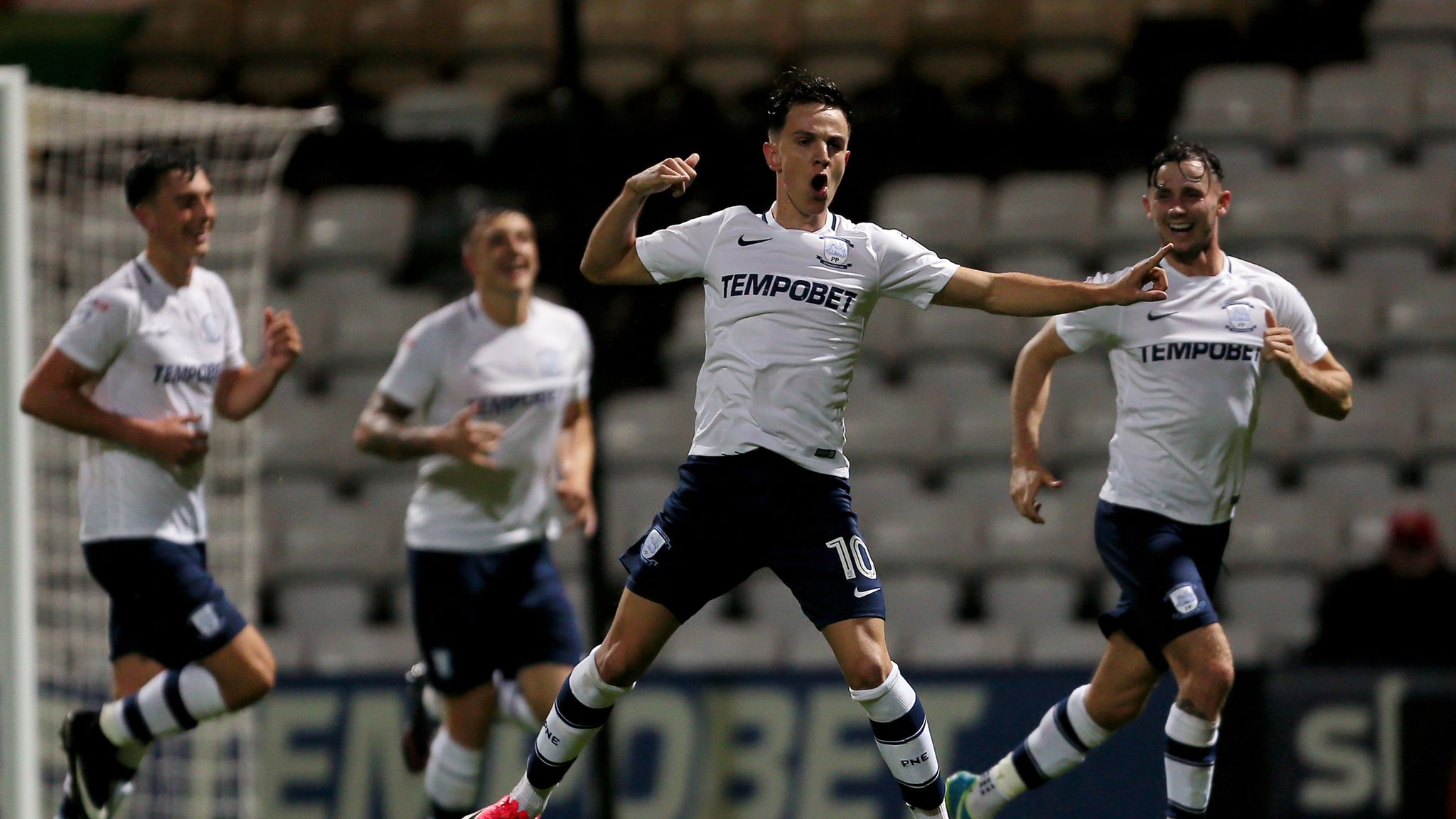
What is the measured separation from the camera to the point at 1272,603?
27.0 ft

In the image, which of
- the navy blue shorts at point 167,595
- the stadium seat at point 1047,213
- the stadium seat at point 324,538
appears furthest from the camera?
the stadium seat at point 324,538

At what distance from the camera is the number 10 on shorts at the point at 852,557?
15.2 feet

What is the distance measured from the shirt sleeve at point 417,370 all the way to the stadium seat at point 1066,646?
3106 millimetres

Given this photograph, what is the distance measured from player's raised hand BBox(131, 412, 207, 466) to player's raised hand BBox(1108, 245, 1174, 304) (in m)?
2.85

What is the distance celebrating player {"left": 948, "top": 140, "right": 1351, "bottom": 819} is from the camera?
5.11 m

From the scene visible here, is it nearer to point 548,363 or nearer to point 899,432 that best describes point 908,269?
point 548,363

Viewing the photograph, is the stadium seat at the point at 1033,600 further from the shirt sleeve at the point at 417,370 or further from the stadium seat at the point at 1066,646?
the shirt sleeve at the point at 417,370

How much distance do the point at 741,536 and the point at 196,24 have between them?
745 cm

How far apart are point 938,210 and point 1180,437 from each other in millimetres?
3987

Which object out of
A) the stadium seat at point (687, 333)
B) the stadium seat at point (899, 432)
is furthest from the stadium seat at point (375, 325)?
the stadium seat at point (899, 432)

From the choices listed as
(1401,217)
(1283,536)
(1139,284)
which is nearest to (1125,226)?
(1401,217)

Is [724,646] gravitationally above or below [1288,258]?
below

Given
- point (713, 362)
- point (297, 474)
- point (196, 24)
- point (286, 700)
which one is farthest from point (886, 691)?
point (196, 24)

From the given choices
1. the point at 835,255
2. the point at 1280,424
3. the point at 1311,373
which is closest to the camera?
the point at 835,255
